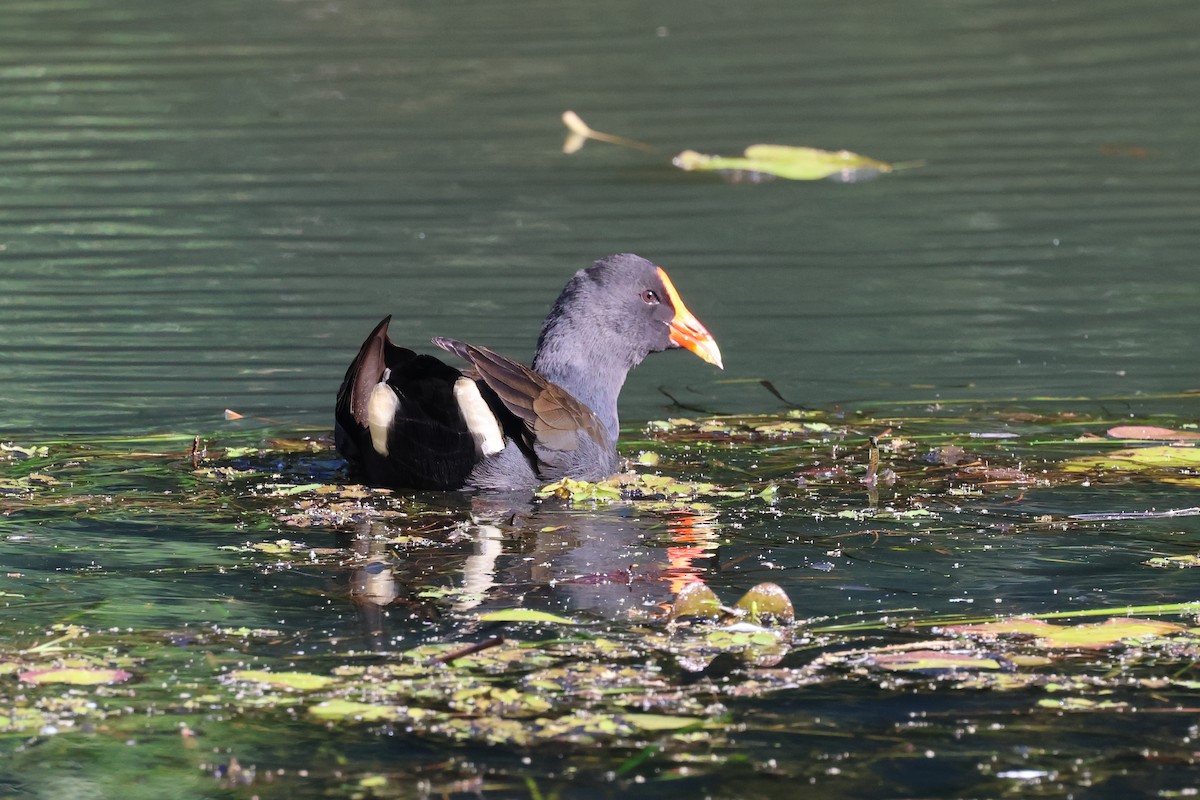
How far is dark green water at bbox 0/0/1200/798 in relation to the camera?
3.46m

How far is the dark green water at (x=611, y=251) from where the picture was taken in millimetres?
3457

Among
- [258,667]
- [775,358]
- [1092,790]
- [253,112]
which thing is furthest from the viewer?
[253,112]

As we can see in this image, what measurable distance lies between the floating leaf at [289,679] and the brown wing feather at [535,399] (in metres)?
1.60

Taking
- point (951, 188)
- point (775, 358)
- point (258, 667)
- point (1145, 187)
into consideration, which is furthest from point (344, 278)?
point (258, 667)

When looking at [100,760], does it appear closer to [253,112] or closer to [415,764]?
[415,764]

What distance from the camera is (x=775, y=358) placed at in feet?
25.5

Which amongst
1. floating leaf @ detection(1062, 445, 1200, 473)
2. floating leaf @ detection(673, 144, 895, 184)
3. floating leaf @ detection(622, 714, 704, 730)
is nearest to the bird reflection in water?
floating leaf @ detection(622, 714, 704, 730)

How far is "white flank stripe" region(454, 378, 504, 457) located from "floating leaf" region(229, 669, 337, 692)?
1772mm

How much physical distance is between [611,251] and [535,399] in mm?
4128

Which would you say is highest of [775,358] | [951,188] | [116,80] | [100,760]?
[116,80]

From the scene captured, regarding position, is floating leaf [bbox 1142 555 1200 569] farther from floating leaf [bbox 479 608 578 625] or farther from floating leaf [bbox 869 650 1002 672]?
floating leaf [bbox 479 608 578 625]

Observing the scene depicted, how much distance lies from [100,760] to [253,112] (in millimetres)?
10614

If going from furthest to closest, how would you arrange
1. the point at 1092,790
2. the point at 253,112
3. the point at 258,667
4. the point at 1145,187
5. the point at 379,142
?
the point at 253,112 → the point at 379,142 → the point at 1145,187 → the point at 258,667 → the point at 1092,790

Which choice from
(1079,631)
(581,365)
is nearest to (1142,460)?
(581,365)
